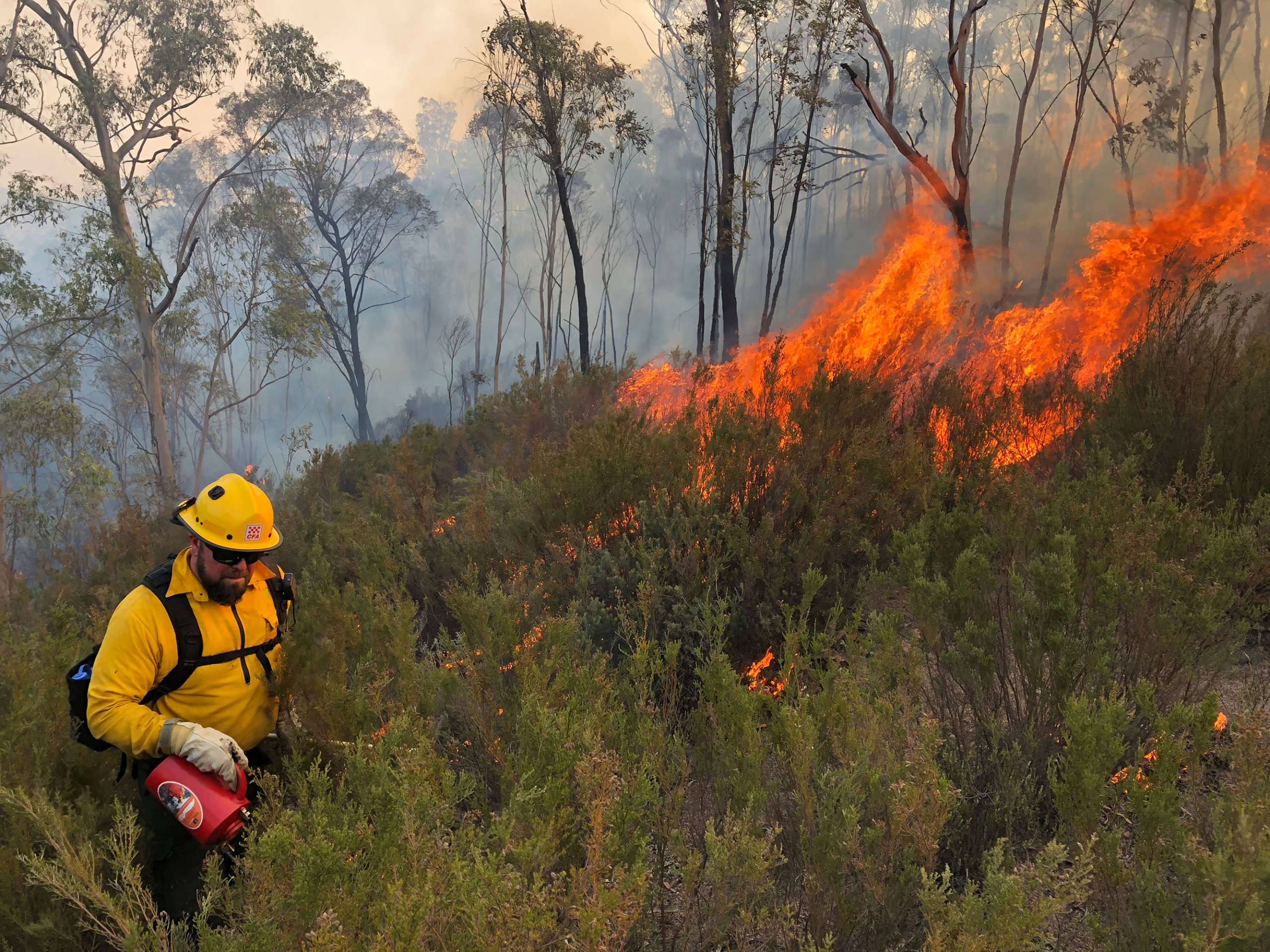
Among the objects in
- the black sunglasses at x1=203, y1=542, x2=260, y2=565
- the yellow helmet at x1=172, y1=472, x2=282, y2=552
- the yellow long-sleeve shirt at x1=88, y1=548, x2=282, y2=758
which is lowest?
the yellow long-sleeve shirt at x1=88, y1=548, x2=282, y2=758

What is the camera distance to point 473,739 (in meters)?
2.95

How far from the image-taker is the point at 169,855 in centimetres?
244

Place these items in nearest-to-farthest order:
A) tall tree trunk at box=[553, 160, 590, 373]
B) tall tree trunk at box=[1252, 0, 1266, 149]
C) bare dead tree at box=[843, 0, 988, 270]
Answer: bare dead tree at box=[843, 0, 988, 270]
tall tree trunk at box=[553, 160, 590, 373]
tall tree trunk at box=[1252, 0, 1266, 149]

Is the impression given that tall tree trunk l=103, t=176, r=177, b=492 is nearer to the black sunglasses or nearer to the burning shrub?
the black sunglasses

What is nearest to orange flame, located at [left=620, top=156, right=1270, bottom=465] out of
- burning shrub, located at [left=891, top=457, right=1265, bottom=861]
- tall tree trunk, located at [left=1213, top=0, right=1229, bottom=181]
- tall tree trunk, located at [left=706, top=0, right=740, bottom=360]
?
tall tree trunk, located at [left=706, top=0, right=740, bottom=360]

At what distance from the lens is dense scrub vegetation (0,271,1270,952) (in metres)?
1.53

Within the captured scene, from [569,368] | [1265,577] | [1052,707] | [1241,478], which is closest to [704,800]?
[1052,707]

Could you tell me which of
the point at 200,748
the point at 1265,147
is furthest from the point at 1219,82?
Answer: the point at 200,748

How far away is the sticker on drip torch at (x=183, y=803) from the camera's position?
6.88ft

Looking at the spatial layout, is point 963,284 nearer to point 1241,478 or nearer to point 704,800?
point 1241,478

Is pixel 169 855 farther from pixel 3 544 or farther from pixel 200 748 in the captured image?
pixel 3 544

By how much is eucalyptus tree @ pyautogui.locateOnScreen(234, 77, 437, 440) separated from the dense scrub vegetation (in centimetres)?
2396

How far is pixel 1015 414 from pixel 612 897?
19.2 feet

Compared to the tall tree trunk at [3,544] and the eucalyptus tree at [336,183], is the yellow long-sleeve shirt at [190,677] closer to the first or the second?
the tall tree trunk at [3,544]
